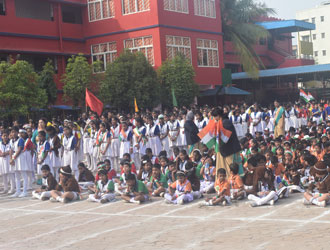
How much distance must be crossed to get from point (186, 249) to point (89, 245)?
1564 millimetres

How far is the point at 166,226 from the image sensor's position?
29.3 ft

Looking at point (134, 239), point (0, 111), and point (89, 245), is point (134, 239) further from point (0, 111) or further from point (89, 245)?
point (0, 111)

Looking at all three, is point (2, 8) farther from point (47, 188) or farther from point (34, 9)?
point (47, 188)

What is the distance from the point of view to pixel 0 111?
2367cm

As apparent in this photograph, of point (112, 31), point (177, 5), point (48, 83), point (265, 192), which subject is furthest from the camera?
Answer: point (112, 31)

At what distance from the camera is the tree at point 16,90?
23438mm

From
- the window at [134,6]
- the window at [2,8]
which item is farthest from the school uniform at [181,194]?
the window at [2,8]

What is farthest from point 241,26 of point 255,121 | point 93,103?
point 93,103

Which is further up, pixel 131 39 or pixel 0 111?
pixel 131 39

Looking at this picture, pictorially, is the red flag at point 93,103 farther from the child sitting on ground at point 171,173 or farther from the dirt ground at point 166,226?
the dirt ground at point 166,226

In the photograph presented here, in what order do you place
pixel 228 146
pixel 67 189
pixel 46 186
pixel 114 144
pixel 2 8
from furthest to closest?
pixel 2 8 → pixel 114 144 → pixel 46 186 → pixel 67 189 → pixel 228 146

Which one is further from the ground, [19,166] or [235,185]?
[19,166]

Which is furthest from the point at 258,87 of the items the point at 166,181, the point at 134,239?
the point at 134,239

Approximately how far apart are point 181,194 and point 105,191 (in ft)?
6.56
